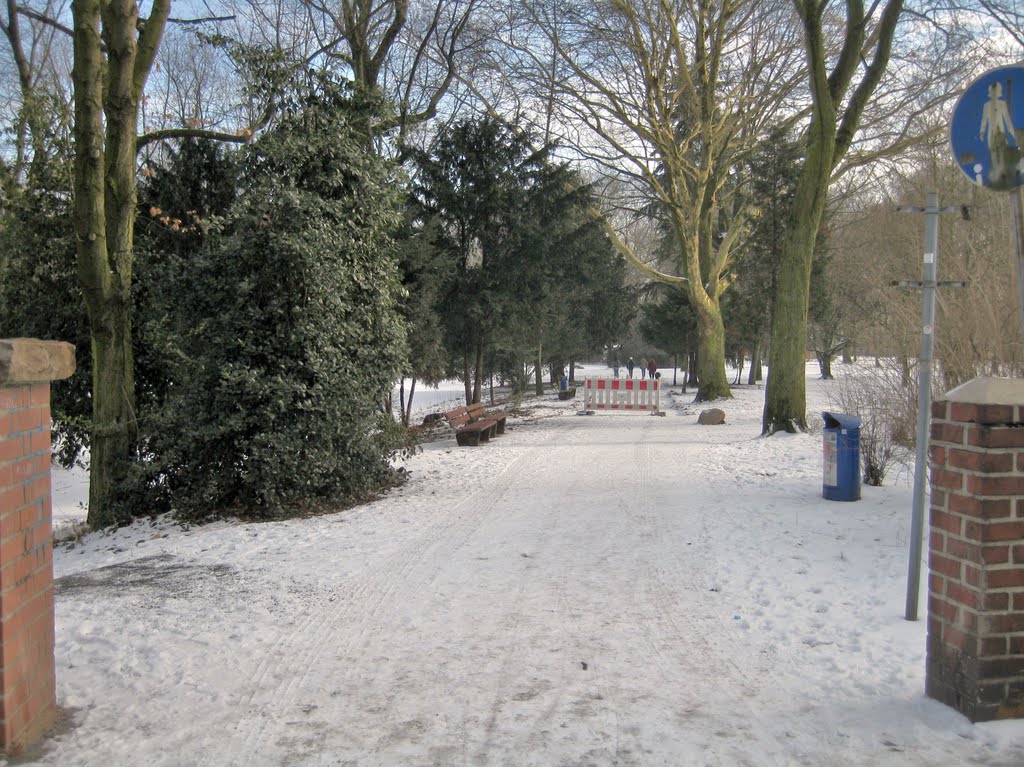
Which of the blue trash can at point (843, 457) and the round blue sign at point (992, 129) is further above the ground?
the round blue sign at point (992, 129)

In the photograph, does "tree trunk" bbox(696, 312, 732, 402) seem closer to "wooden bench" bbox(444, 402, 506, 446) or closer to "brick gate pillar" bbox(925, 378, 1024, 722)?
"wooden bench" bbox(444, 402, 506, 446)

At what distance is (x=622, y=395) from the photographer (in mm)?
22219

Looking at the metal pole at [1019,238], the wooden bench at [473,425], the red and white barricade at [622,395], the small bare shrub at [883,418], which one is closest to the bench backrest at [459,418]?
the wooden bench at [473,425]

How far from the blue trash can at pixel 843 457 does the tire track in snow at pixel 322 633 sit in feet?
12.6

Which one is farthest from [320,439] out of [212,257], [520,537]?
[520,537]

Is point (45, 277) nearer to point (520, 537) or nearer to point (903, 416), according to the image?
point (520, 537)

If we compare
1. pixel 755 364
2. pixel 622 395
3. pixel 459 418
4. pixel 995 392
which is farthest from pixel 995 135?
pixel 755 364

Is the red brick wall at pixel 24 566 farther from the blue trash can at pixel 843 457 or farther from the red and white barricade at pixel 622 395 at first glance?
the red and white barricade at pixel 622 395

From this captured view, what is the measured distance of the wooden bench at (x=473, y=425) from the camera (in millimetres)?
15039

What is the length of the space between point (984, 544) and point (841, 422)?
5344 mm

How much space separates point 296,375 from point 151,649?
454cm

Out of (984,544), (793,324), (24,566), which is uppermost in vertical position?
(793,324)

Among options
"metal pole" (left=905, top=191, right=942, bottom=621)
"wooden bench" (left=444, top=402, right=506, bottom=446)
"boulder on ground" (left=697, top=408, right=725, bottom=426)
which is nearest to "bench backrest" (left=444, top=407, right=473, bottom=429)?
"wooden bench" (left=444, top=402, right=506, bottom=446)

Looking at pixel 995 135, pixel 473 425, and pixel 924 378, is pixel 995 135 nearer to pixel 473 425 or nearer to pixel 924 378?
pixel 924 378
